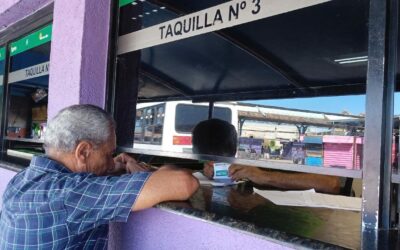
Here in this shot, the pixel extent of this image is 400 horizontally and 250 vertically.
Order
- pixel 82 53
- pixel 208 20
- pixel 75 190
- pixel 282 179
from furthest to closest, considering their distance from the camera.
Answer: pixel 282 179 < pixel 82 53 < pixel 208 20 < pixel 75 190

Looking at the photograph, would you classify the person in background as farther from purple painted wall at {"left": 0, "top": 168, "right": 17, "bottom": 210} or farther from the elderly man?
purple painted wall at {"left": 0, "top": 168, "right": 17, "bottom": 210}

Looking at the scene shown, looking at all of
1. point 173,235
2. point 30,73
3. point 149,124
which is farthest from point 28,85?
point 173,235

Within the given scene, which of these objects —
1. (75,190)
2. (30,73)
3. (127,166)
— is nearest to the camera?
(75,190)

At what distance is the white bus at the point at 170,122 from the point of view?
2.06 m

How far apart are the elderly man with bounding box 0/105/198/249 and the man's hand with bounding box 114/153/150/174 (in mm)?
304

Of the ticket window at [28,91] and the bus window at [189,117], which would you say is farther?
the ticket window at [28,91]

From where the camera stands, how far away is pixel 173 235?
150cm

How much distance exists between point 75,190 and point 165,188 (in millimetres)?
313

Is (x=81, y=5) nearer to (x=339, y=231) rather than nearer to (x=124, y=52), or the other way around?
(x=124, y=52)

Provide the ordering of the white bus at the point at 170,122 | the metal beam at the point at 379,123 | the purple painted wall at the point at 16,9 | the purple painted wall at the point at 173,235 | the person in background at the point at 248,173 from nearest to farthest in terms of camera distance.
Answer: the metal beam at the point at 379,123
the purple painted wall at the point at 173,235
the person in background at the point at 248,173
the white bus at the point at 170,122
the purple painted wall at the point at 16,9

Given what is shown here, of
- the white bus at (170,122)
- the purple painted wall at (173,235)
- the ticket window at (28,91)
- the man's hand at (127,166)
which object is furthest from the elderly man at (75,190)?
the ticket window at (28,91)

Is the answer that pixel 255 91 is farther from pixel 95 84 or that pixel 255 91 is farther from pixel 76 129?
pixel 76 129

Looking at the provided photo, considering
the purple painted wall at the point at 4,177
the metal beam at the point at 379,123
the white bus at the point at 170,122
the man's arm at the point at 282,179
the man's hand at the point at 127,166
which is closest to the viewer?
the metal beam at the point at 379,123

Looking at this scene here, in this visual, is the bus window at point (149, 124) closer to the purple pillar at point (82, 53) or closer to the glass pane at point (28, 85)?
the purple pillar at point (82, 53)
